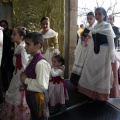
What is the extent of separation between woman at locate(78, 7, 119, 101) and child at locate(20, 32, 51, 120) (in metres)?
1.69

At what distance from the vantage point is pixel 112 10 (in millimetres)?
13898

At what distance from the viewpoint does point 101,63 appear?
3467 millimetres

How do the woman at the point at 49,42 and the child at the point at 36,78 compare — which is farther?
the woman at the point at 49,42

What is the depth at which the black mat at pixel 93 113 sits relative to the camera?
3025 millimetres

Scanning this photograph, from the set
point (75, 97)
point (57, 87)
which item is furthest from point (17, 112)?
point (75, 97)

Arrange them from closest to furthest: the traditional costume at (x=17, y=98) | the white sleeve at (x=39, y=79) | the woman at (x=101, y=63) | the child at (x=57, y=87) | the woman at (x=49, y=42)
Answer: the white sleeve at (x=39, y=79), the traditional costume at (x=17, y=98), the child at (x=57, y=87), the woman at (x=101, y=63), the woman at (x=49, y=42)

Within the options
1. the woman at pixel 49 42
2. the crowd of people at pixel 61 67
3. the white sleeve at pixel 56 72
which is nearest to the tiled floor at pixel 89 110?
the crowd of people at pixel 61 67

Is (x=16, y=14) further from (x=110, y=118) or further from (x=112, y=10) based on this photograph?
(x=112, y=10)

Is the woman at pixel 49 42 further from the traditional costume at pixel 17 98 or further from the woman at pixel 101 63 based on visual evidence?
the traditional costume at pixel 17 98

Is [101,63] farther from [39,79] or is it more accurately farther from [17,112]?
[39,79]

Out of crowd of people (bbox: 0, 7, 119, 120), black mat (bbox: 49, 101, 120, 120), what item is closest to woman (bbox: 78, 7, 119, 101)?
crowd of people (bbox: 0, 7, 119, 120)

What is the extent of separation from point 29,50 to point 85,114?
170 centimetres

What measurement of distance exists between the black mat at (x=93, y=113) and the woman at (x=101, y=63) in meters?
0.16

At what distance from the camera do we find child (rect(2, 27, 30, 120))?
267cm
